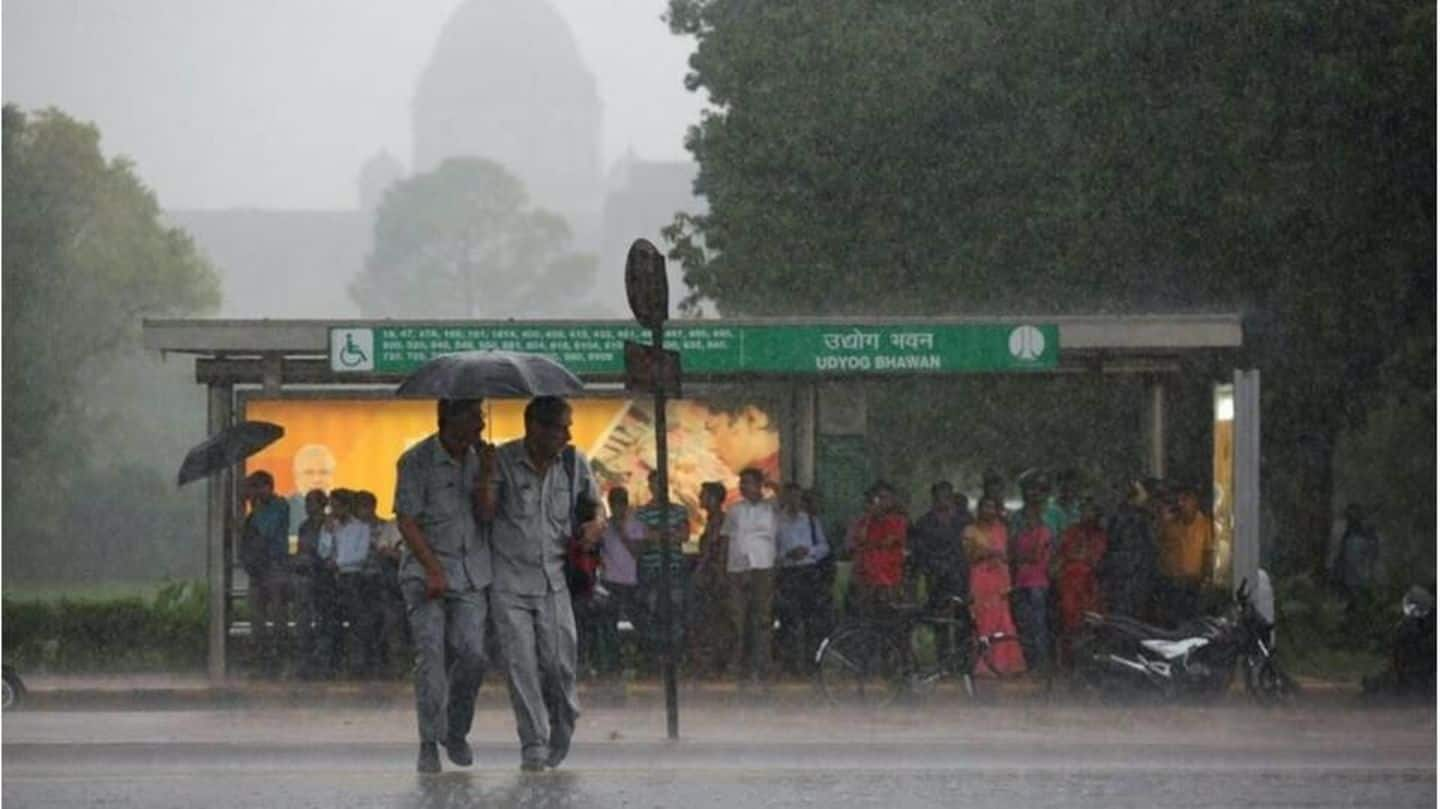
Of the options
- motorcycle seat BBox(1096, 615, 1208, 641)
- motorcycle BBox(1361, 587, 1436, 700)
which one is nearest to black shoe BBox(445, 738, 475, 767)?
motorcycle seat BBox(1096, 615, 1208, 641)

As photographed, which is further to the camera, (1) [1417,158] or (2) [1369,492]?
(2) [1369,492]

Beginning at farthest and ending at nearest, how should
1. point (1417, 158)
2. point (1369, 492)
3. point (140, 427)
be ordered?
point (140, 427) < point (1369, 492) < point (1417, 158)

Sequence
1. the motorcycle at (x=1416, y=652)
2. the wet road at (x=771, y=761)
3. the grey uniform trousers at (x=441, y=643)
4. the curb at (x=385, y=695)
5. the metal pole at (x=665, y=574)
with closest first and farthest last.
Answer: the wet road at (x=771, y=761)
the grey uniform trousers at (x=441, y=643)
the metal pole at (x=665, y=574)
the motorcycle at (x=1416, y=652)
the curb at (x=385, y=695)

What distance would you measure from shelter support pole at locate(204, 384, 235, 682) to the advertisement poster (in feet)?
2.87

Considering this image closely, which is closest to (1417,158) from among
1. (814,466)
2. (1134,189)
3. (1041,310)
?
(1134,189)

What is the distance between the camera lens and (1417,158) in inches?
1490

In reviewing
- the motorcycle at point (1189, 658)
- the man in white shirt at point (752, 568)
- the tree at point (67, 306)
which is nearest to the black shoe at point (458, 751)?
the motorcycle at point (1189, 658)

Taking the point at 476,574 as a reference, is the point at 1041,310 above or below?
above

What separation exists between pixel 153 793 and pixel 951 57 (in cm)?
3180

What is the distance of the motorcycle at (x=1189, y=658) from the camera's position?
888 inches

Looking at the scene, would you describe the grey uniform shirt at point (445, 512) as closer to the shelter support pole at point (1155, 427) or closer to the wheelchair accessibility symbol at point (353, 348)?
the wheelchair accessibility symbol at point (353, 348)

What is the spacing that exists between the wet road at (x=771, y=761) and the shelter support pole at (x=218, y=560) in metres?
3.72

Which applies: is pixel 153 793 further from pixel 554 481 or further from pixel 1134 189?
pixel 1134 189

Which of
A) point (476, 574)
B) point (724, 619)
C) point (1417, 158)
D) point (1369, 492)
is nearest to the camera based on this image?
point (476, 574)
